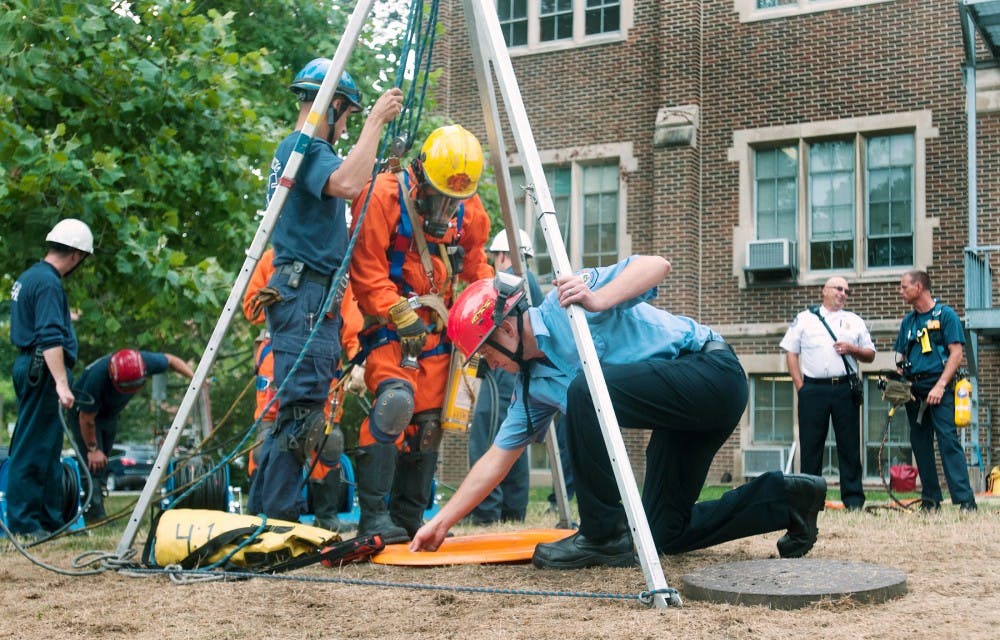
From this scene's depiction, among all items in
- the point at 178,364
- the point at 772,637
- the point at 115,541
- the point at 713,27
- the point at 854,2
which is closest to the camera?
the point at 772,637

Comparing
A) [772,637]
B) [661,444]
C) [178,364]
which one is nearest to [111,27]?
[178,364]

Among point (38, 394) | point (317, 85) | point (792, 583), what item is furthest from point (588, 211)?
point (792, 583)

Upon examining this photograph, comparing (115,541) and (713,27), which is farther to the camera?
(713,27)

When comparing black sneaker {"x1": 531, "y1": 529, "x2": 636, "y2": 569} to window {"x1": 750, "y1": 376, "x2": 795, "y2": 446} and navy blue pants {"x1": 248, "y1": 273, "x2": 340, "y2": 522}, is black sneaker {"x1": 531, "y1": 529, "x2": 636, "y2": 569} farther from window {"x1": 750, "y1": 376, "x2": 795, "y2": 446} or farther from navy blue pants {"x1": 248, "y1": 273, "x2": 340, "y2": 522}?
window {"x1": 750, "y1": 376, "x2": 795, "y2": 446}

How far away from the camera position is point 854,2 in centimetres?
1702

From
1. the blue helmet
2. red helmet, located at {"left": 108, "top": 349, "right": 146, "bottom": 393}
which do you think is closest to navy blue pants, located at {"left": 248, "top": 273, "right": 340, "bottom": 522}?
the blue helmet

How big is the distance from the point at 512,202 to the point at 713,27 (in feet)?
44.2

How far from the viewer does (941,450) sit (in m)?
8.75

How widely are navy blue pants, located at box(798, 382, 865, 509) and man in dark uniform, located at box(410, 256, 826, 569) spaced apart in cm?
435

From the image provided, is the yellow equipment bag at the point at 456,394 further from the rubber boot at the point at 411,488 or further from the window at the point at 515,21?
the window at the point at 515,21

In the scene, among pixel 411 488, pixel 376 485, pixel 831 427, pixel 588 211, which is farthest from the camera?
pixel 588 211

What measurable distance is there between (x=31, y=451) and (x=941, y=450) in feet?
21.2

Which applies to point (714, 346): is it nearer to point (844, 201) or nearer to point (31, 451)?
point (31, 451)

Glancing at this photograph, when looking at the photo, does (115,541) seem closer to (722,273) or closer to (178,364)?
(178,364)
